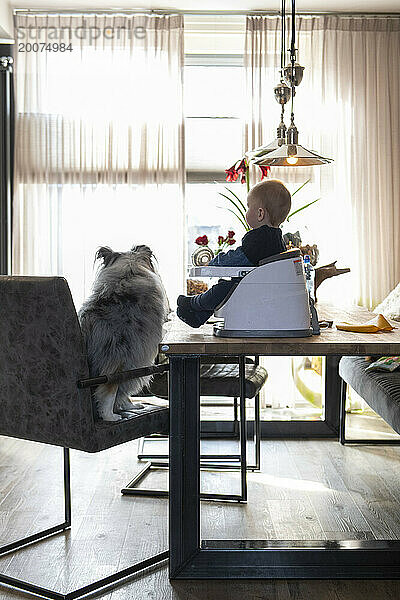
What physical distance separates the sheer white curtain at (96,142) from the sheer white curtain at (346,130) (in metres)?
0.55

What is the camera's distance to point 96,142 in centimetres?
486

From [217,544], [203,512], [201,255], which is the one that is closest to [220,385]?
[203,512]

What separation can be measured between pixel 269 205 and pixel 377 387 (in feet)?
3.35

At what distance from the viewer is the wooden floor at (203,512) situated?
2.35 m

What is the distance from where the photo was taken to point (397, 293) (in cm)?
417

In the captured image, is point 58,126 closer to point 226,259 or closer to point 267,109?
point 267,109

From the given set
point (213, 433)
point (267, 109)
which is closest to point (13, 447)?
point (213, 433)

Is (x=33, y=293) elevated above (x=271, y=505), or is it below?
above

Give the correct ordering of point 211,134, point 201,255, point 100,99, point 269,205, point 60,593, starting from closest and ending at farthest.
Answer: point 60,593, point 269,205, point 201,255, point 100,99, point 211,134

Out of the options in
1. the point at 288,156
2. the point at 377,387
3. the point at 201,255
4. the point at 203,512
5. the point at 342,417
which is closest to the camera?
the point at 288,156

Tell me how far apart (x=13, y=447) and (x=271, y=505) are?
4.98 feet

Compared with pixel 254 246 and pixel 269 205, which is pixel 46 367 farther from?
pixel 269 205

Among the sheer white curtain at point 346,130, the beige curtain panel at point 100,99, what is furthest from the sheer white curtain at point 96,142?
the sheer white curtain at point 346,130

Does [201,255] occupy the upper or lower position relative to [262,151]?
lower
